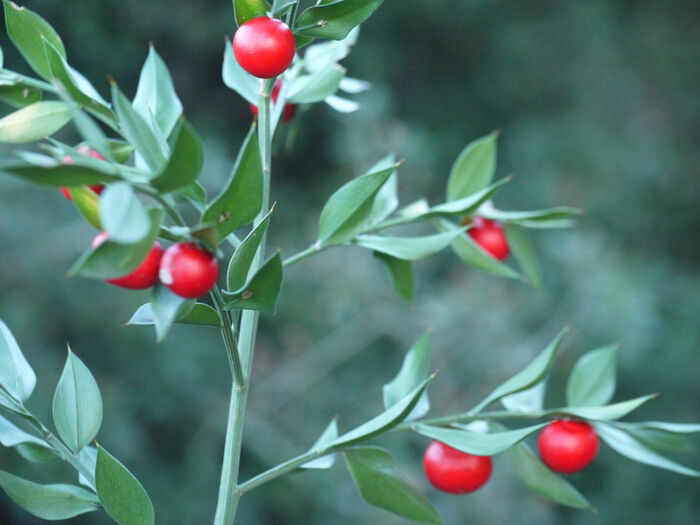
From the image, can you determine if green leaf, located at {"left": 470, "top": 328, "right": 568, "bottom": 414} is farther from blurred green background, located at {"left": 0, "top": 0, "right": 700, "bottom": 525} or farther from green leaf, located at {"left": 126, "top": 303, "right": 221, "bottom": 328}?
blurred green background, located at {"left": 0, "top": 0, "right": 700, "bottom": 525}

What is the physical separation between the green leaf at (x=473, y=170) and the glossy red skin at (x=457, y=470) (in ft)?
0.94

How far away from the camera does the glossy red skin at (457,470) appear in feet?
2.61

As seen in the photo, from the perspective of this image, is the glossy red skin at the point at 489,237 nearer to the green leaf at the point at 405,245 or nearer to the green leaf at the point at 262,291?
the green leaf at the point at 405,245

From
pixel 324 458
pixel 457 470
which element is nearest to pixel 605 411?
pixel 457 470

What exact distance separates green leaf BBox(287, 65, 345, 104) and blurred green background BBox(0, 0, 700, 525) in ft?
4.80

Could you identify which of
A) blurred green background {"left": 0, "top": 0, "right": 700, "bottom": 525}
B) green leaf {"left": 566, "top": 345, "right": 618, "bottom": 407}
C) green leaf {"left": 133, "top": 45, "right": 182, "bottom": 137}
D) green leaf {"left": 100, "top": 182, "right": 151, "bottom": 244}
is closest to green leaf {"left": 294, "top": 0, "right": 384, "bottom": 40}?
green leaf {"left": 133, "top": 45, "right": 182, "bottom": 137}

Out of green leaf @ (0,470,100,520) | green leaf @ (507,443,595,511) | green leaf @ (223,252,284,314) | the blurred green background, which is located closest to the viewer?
green leaf @ (223,252,284,314)

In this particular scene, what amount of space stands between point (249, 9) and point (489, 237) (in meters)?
0.39

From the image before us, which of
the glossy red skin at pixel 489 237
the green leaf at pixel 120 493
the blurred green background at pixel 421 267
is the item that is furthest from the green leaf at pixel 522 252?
the blurred green background at pixel 421 267

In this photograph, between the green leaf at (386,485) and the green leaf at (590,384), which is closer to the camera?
the green leaf at (386,485)

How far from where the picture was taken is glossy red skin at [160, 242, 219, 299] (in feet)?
1.60

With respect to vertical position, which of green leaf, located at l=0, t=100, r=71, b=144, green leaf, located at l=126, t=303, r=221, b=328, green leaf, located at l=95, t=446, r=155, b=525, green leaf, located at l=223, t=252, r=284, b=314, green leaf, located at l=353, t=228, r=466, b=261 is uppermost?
green leaf, located at l=0, t=100, r=71, b=144

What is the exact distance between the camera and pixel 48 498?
2.20ft

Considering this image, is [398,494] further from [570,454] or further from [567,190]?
[567,190]
